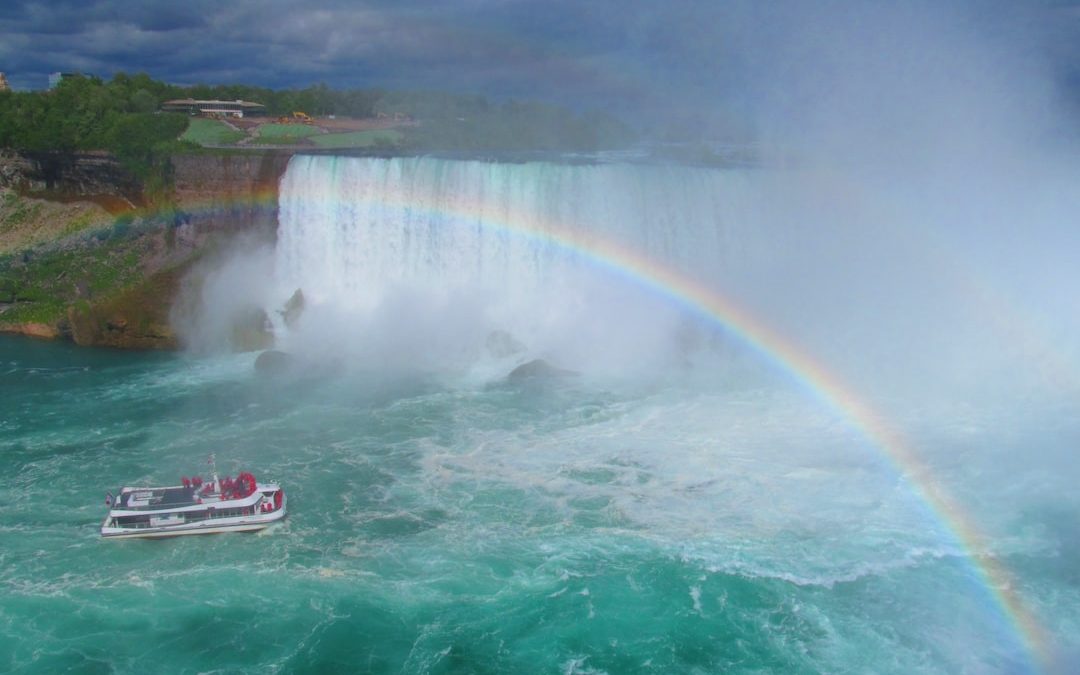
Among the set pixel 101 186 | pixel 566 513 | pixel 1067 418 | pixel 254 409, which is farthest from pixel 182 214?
pixel 1067 418

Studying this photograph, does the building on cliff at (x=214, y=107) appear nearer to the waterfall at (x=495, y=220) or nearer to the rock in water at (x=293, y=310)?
the waterfall at (x=495, y=220)

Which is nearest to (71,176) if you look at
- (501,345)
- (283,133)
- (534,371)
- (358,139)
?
(283,133)

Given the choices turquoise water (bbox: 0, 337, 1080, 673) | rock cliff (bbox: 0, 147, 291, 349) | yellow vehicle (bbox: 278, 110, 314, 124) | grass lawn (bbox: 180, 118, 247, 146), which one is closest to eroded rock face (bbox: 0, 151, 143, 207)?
rock cliff (bbox: 0, 147, 291, 349)

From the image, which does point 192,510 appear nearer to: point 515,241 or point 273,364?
point 273,364

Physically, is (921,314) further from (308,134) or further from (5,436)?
(308,134)

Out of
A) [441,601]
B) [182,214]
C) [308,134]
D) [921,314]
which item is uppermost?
[308,134]
